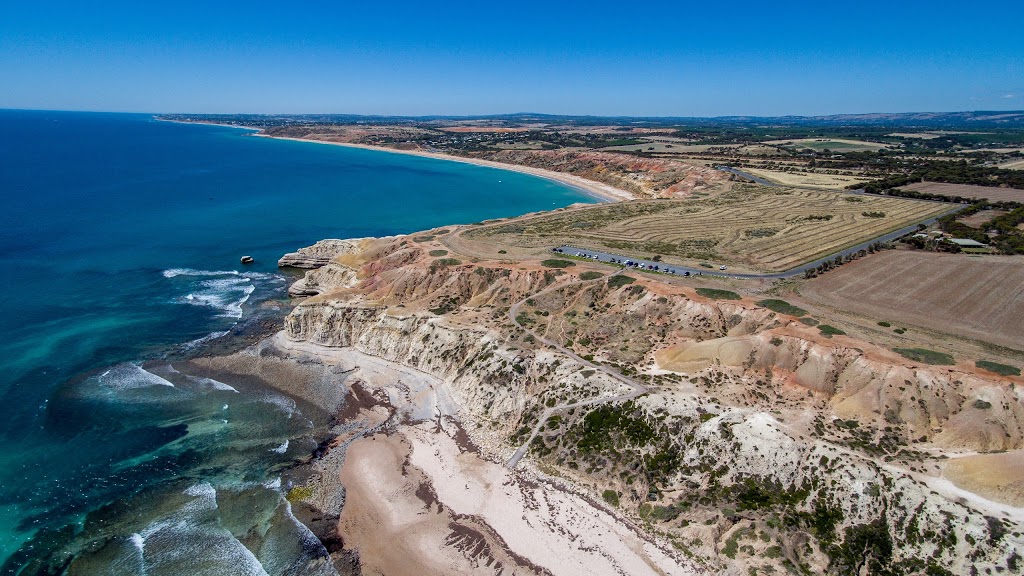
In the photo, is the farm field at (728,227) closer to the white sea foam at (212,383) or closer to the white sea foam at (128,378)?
the white sea foam at (212,383)

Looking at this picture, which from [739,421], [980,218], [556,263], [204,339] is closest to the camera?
[739,421]

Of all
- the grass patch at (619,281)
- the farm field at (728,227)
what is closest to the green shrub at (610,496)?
the grass patch at (619,281)

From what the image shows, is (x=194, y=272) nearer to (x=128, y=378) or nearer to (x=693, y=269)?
(x=128, y=378)

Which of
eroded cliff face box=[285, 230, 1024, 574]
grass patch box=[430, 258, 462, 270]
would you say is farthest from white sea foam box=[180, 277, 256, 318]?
grass patch box=[430, 258, 462, 270]

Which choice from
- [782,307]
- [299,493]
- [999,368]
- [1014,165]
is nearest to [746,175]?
[1014,165]

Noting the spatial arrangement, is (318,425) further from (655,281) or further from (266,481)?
(655,281)

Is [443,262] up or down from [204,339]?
up
